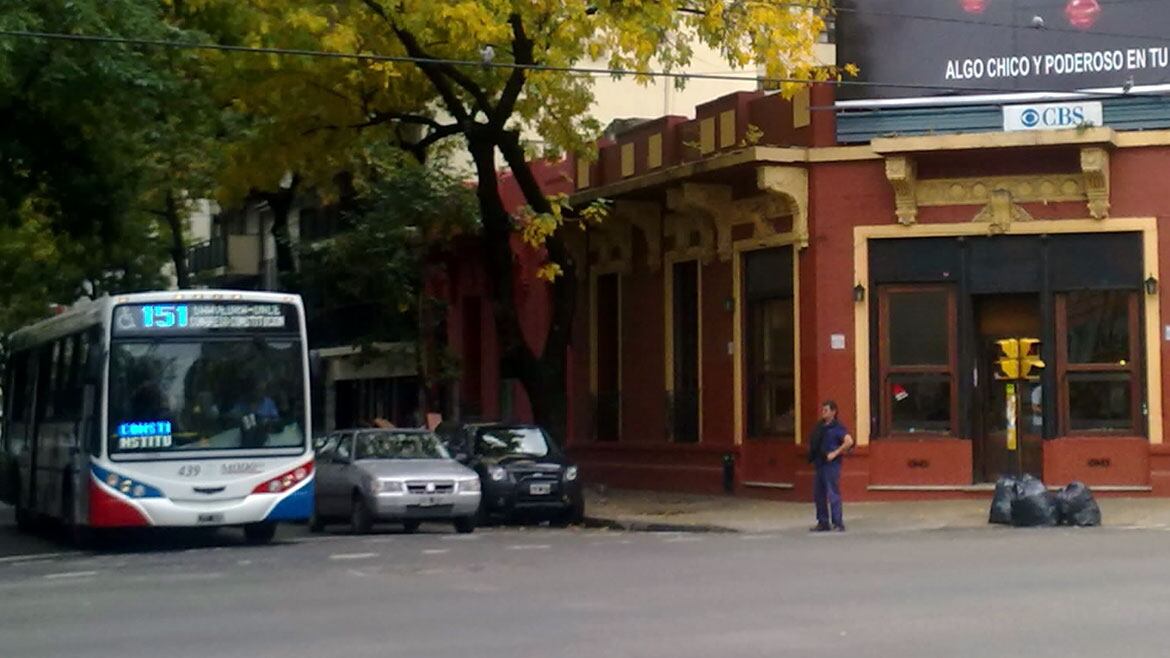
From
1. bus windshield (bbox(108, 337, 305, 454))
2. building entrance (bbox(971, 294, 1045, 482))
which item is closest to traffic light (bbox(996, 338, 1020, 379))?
building entrance (bbox(971, 294, 1045, 482))

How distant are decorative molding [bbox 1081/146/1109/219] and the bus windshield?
40.7ft

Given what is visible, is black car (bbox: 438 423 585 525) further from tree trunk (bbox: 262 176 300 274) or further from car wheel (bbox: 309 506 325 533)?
tree trunk (bbox: 262 176 300 274)

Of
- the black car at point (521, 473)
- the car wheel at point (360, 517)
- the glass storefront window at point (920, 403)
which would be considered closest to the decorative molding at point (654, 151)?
the glass storefront window at point (920, 403)

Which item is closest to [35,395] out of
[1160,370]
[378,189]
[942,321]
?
[378,189]

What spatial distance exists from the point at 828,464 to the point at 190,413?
8450mm

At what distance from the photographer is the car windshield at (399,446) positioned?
25.1 m

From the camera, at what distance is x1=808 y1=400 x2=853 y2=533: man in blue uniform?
2367 centimetres

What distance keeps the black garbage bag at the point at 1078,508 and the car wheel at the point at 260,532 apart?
10528mm

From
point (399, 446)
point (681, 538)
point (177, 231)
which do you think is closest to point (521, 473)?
point (399, 446)

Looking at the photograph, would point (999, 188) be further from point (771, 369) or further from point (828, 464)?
point (828, 464)

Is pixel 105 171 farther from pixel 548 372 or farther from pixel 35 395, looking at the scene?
pixel 548 372

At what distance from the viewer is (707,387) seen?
1220 inches

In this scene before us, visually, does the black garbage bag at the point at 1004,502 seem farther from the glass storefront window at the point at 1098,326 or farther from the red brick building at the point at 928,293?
the glass storefront window at the point at 1098,326

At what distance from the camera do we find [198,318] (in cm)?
2181
